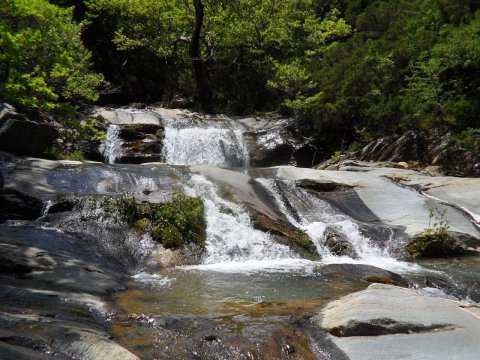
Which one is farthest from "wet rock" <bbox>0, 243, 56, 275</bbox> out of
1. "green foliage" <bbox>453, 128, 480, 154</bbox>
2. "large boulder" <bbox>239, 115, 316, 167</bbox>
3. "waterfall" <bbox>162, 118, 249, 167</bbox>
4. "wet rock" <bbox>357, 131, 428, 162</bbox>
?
"wet rock" <bbox>357, 131, 428, 162</bbox>

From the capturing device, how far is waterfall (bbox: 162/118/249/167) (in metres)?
17.5

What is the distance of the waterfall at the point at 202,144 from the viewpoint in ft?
57.3

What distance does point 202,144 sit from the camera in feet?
58.6

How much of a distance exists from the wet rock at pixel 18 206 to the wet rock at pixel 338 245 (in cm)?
606

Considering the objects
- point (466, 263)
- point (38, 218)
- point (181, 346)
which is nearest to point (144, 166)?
point (38, 218)

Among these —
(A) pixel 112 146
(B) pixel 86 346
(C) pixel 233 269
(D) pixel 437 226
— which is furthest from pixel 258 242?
(A) pixel 112 146

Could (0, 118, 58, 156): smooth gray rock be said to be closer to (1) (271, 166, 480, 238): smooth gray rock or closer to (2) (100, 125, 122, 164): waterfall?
(2) (100, 125, 122, 164): waterfall

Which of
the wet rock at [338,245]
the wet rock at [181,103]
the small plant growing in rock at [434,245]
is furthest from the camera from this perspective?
the wet rock at [181,103]

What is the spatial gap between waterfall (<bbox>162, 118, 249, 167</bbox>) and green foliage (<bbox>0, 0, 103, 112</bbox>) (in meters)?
3.25

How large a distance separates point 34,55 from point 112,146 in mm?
5951

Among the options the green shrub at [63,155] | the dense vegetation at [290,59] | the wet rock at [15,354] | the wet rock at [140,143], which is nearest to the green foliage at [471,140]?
the dense vegetation at [290,59]

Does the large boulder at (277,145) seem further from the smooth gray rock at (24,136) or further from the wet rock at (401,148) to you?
the smooth gray rock at (24,136)

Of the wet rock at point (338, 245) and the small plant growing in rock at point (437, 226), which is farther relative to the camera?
the small plant growing in rock at point (437, 226)

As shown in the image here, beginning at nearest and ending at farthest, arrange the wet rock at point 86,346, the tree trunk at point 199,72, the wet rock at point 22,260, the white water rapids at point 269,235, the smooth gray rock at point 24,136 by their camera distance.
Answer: the wet rock at point 86,346 → the wet rock at point 22,260 → the white water rapids at point 269,235 → the smooth gray rock at point 24,136 → the tree trunk at point 199,72
